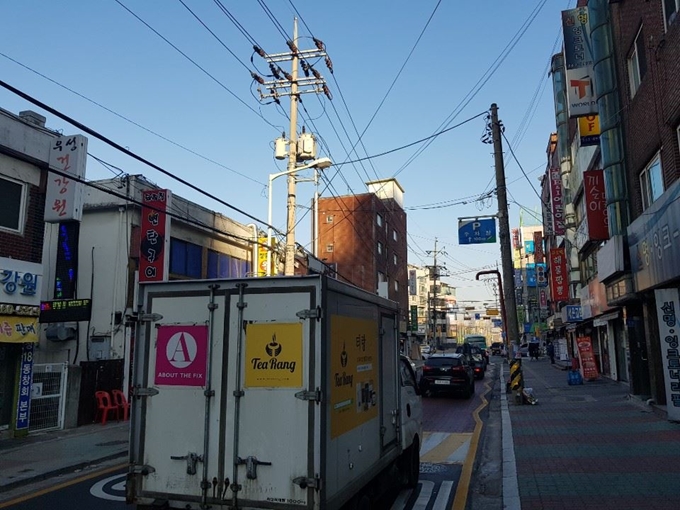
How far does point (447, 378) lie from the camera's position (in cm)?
2127

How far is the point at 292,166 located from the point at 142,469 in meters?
15.6

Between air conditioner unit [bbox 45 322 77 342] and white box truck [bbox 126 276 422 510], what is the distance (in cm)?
1463

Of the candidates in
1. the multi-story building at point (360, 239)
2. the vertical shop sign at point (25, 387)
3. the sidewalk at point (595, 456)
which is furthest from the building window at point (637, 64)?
the multi-story building at point (360, 239)

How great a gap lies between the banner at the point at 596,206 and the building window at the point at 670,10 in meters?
6.53

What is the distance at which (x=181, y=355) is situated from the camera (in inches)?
201

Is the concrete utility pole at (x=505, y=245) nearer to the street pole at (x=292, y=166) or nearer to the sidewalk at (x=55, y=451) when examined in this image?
the street pole at (x=292, y=166)

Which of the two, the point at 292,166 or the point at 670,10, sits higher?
the point at 670,10

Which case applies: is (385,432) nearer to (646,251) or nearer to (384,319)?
(384,319)

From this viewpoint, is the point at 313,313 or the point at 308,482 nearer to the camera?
the point at 308,482

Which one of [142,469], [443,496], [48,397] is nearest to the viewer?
[142,469]

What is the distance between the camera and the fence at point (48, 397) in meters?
13.6

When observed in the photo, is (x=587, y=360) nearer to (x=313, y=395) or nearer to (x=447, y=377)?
(x=447, y=377)

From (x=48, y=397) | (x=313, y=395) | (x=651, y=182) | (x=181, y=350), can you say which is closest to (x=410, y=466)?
(x=313, y=395)

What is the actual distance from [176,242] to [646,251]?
619 inches
